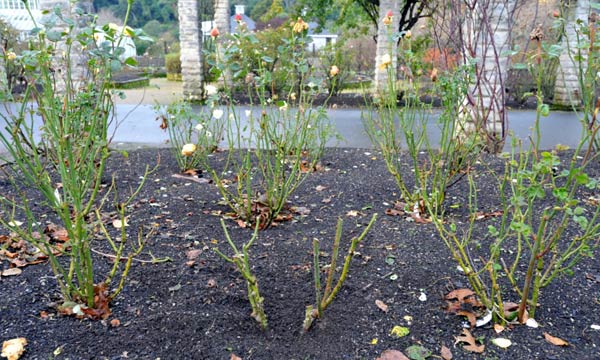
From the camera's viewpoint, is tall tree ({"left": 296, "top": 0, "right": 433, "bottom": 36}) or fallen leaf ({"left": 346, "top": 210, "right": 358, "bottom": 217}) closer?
fallen leaf ({"left": 346, "top": 210, "right": 358, "bottom": 217})

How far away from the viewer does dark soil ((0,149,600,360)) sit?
178 centimetres

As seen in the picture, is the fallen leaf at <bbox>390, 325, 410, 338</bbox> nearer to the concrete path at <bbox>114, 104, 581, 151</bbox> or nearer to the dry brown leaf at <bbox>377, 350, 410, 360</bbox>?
the dry brown leaf at <bbox>377, 350, 410, 360</bbox>

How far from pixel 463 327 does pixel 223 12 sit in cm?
1090

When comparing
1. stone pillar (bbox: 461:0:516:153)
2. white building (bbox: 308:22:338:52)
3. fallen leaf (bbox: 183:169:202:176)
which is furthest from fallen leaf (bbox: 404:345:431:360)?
stone pillar (bbox: 461:0:516:153)

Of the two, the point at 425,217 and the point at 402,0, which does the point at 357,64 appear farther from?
the point at 425,217

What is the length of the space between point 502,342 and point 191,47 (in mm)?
9421

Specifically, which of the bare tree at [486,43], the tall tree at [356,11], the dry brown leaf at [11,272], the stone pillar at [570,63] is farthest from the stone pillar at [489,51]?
the tall tree at [356,11]

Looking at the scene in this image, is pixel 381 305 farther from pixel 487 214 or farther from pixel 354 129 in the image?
pixel 354 129

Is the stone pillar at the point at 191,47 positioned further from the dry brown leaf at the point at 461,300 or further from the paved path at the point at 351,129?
the dry brown leaf at the point at 461,300

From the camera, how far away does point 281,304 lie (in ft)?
6.79

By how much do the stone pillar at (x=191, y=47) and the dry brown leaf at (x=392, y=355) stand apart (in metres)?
8.40

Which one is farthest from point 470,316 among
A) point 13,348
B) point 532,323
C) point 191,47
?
point 191,47

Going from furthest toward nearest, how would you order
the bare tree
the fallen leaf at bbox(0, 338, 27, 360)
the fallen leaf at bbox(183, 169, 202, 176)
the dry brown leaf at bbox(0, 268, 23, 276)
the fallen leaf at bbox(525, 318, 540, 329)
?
the bare tree < the fallen leaf at bbox(183, 169, 202, 176) < the dry brown leaf at bbox(0, 268, 23, 276) < the fallen leaf at bbox(525, 318, 540, 329) < the fallen leaf at bbox(0, 338, 27, 360)

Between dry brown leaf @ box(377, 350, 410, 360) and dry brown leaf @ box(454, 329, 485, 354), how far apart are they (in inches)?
9.1
